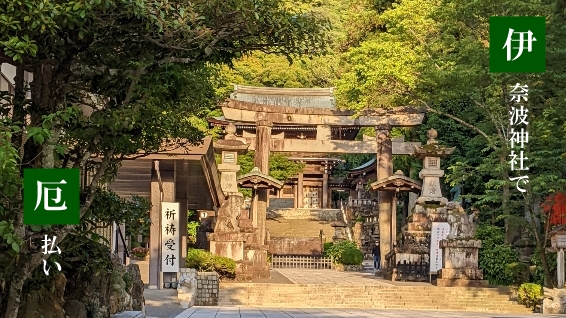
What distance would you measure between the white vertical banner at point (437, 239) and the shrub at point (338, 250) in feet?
39.3

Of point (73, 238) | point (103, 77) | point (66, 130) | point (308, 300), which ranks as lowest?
point (308, 300)

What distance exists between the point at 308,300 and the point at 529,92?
28.5 feet

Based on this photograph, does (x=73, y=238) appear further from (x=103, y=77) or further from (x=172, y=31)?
(x=172, y=31)

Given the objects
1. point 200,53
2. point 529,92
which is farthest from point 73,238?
point 529,92

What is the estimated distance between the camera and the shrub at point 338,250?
40.6 metres

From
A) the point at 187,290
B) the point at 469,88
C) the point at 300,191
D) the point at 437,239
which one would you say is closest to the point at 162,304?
the point at 187,290

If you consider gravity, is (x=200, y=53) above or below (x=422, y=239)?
above

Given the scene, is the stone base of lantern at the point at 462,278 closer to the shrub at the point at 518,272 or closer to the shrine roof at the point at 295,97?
the shrub at the point at 518,272

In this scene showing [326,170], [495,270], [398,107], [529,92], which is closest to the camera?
[529,92]

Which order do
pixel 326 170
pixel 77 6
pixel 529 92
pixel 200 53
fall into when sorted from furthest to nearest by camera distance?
pixel 326 170, pixel 529 92, pixel 200 53, pixel 77 6

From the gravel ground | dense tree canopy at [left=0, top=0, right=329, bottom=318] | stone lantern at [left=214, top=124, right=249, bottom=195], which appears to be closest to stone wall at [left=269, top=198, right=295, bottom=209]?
stone lantern at [left=214, top=124, right=249, bottom=195]

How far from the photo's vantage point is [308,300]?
968 inches

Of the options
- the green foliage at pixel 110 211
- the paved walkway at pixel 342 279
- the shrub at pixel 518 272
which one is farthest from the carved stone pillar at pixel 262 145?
the green foliage at pixel 110 211

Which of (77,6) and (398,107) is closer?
(77,6)
